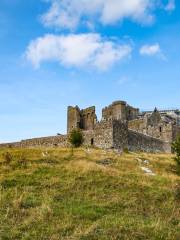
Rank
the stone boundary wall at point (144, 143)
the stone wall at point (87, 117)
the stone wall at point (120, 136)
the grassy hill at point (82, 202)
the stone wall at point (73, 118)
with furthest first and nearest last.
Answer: the stone wall at point (73, 118) < the stone wall at point (87, 117) < the stone boundary wall at point (144, 143) < the stone wall at point (120, 136) < the grassy hill at point (82, 202)

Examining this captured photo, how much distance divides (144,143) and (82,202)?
123ft

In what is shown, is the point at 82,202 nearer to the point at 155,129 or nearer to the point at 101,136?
the point at 101,136

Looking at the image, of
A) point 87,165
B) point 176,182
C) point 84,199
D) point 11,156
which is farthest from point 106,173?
point 11,156

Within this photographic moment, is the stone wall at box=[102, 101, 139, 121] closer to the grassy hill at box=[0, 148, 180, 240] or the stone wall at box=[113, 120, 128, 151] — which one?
the stone wall at box=[113, 120, 128, 151]

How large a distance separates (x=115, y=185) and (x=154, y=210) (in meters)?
4.61

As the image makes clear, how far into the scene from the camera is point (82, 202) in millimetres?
18234

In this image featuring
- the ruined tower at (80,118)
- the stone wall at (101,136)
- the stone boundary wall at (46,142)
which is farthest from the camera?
the ruined tower at (80,118)

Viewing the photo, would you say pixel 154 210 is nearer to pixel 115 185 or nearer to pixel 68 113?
pixel 115 185

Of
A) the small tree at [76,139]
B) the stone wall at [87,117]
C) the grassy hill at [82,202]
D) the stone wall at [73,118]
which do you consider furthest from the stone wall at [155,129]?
the grassy hill at [82,202]

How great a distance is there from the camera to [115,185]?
2216cm

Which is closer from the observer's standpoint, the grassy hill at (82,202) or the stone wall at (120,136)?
the grassy hill at (82,202)

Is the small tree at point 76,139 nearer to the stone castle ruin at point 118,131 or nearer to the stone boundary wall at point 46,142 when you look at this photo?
the stone castle ruin at point 118,131

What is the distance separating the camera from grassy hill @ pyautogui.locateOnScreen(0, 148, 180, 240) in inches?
547

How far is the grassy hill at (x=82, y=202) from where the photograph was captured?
13891 millimetres
